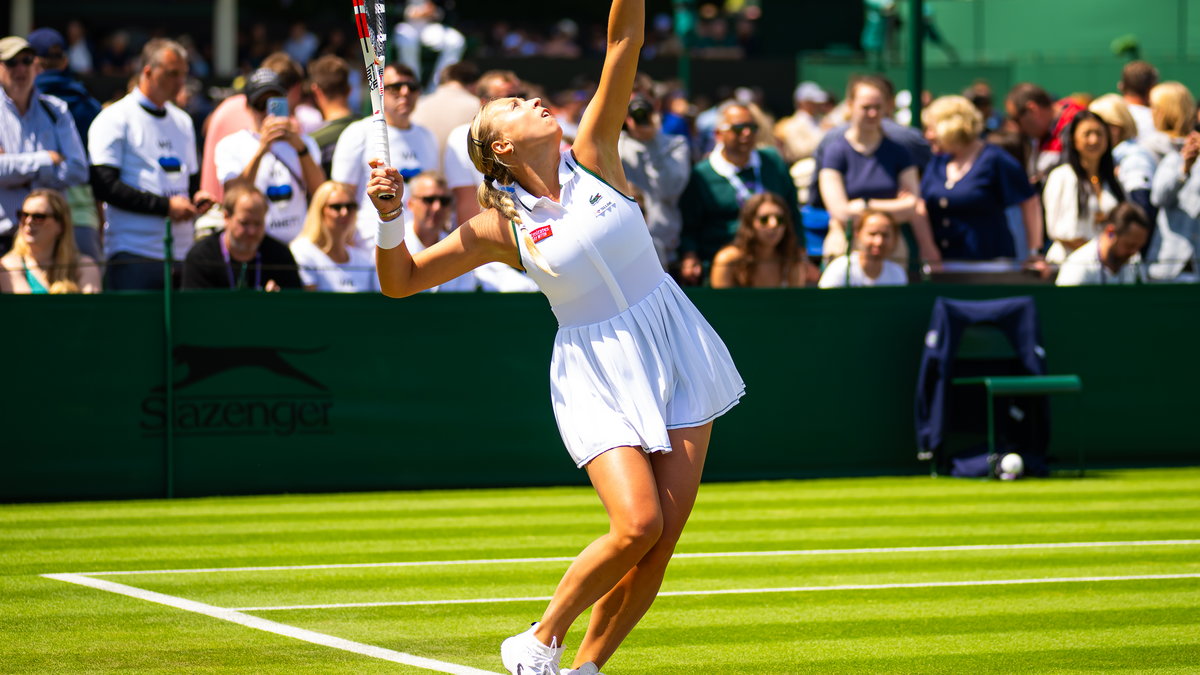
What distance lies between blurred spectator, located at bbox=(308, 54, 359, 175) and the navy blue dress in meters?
4.34

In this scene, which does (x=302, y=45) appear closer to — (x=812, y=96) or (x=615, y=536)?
(x=812, y=96)

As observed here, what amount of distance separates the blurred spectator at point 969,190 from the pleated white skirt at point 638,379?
22.9ft

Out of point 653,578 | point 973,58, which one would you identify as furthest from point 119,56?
point 653,578

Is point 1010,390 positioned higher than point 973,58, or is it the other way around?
point 973,58

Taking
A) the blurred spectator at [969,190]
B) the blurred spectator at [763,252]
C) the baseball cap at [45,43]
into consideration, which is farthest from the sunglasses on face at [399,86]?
the blurred spectator at [969,190]

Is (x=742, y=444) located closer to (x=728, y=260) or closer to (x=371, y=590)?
(x=728, y=260)

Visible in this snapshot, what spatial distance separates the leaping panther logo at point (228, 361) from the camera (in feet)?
34.0

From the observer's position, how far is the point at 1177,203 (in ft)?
40.8

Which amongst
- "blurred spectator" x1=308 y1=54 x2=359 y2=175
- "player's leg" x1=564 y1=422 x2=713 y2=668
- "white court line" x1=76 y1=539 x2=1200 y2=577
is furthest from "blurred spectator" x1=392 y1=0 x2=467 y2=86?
"player's leg" x1=564 y1=422 x2=713 y2=668

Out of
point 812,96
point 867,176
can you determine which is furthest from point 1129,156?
point 812,96

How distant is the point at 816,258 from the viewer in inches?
460

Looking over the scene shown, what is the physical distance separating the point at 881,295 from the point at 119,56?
1692 cm

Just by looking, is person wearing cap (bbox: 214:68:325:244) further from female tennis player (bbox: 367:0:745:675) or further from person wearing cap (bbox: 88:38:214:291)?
female tennis player (bbox: 367:0:745:675)

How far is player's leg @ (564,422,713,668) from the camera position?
5.42 metres
